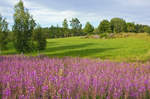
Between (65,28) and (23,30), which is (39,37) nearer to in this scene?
(23,30)

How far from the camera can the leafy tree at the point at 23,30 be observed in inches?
511

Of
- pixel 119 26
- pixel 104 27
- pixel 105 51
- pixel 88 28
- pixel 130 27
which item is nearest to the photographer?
pixel 105 51

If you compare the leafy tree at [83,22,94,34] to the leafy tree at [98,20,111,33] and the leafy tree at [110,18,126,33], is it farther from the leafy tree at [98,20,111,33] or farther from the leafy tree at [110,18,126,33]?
the leafy tree at [110,18,126,33]

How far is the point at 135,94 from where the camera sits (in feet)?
8.30

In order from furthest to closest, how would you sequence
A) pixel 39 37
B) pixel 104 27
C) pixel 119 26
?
1. pixel 119 26
2. pixel 104 27
3. pixel 39 37

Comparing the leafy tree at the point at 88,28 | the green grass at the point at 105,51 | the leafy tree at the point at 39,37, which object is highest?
the leafy tree at the point at 88,28

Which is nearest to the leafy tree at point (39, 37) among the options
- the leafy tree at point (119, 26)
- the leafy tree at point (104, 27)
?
the leafy tree at point (104, 27)

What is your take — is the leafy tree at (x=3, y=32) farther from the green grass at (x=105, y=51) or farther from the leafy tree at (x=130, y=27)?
the leafy tree at (x=130, y=27)

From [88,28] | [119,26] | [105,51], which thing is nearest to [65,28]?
[88,28]

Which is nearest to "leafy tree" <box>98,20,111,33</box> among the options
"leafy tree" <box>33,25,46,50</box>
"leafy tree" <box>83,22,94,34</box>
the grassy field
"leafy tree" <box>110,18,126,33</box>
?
"leafy tree" <box>110,18,126,33</box>

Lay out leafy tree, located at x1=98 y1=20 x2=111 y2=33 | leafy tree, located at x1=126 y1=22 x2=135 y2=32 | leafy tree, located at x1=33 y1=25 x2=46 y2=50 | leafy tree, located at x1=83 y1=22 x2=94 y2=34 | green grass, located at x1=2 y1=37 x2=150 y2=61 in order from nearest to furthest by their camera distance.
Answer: leafy tree, located at x1=33 y1=25 x2=46 y2=50, green grass, located at x1=2 y1=37 x2=150 y2=61, leafy tree, located at x1=98 y1=20 x2=111 y2=33, leafy tree, located at x1=83 y1=22 x2=94 y2=34, leafy tree, located at x1=126 y1=22 x2=135 y2=32

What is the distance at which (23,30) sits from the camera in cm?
1306

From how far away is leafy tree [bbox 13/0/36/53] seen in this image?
42.5 feet

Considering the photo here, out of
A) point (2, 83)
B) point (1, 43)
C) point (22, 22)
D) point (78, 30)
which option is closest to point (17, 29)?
point (22, 22)
